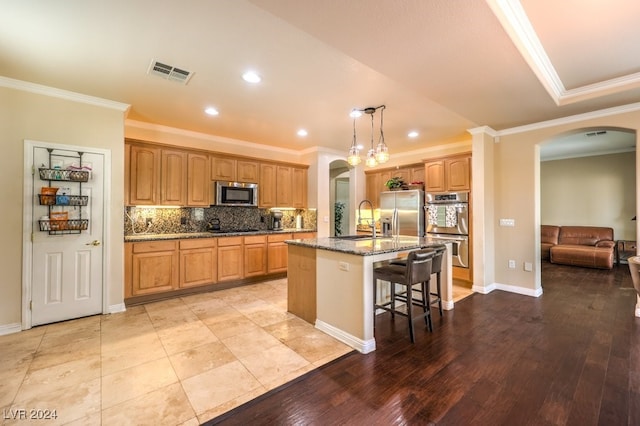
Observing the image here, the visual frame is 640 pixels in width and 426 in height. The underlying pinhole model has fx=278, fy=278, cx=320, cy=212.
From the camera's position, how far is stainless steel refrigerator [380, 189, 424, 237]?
17.7 ft

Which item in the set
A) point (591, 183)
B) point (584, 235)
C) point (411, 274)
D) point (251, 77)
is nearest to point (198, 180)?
point (251, 77)

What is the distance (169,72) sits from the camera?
276 cm

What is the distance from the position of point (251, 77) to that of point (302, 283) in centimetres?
233

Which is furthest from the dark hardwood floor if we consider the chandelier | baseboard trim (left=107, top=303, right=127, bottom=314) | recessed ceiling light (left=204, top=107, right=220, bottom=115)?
recessed ceiling light (left=204, top=107, right=220, bottom=115)

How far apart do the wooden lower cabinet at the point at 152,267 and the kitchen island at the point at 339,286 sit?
185 cm

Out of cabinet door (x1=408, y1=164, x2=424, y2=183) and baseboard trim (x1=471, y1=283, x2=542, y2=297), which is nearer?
baseboard trim (x1=471, y1=283, x2=542, y2=297)

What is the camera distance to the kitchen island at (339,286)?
2566 millimetres

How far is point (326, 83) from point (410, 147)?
3409 millimetres

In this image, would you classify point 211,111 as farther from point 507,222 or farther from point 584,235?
point 584,235

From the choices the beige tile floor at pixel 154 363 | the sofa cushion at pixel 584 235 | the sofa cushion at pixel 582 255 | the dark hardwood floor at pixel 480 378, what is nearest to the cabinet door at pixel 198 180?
Result: the beige tile floor at pixel 154 363

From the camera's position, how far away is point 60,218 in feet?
10.2

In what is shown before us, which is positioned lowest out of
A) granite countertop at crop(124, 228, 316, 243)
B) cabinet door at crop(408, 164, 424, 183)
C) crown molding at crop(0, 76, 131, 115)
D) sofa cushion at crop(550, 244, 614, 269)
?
sofa cushion at crop(550, 244, 614, 269)

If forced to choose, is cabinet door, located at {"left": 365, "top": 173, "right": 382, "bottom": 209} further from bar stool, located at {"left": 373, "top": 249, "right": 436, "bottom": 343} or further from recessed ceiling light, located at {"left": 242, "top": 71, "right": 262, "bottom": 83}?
recessed ceiling light, located at {"left": 242, "top": 71, "right": 262, "bottom": 83}

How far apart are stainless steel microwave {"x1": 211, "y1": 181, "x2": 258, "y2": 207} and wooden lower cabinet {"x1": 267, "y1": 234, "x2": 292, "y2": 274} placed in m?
0.77
